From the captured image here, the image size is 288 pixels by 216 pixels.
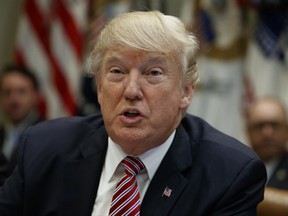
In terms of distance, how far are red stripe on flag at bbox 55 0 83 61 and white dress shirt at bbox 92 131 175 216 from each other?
3.11 metres

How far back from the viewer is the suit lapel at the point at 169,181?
8.38ft

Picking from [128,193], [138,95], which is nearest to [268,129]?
[128,193]

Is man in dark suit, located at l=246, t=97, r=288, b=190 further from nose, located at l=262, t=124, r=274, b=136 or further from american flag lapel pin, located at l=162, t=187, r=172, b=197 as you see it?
american flag lapel pin, located at l=162, t=187, r=172, b=197

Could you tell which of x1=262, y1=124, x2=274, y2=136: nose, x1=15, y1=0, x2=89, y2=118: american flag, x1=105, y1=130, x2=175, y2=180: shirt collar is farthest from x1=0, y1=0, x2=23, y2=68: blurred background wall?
x1=105, y1=130, x2=175, y2=180: shirt collar

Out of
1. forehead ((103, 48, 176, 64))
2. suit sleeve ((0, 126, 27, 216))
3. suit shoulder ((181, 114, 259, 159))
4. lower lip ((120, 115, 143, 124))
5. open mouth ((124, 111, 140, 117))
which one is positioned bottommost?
suit sleeve ((0, 126, 27, 216))

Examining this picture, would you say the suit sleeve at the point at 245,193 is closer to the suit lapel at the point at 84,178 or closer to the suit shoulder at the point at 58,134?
the suit lapel at the point at 84,178

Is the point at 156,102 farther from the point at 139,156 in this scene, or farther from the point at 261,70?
the point at 261,70

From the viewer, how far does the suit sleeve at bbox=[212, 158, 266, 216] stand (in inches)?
100

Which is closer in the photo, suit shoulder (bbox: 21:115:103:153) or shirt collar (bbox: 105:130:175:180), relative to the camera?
shirt collar (bbox: 105:130:175:180)

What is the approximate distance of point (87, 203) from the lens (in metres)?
2.62

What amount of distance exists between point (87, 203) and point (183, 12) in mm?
2946

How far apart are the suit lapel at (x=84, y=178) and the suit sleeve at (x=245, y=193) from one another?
438 millimetres

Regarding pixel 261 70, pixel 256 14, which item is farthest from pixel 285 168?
pixel 256 14

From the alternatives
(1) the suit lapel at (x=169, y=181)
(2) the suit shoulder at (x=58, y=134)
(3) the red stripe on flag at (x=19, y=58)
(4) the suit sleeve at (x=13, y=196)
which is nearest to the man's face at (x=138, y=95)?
(1) the suit lapel at (x=169, y=181)
